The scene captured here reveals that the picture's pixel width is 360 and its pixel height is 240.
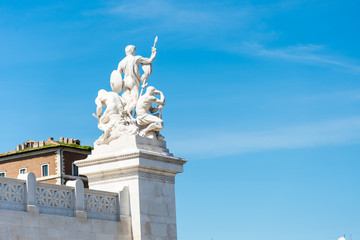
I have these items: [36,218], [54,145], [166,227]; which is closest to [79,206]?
[36,218]

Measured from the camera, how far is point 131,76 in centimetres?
2483

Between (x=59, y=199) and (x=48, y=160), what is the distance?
2213 inches

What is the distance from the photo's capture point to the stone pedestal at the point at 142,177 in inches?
909

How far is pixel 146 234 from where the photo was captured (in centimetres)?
2311

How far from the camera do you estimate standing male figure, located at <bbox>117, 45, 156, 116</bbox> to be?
24641 millimetres

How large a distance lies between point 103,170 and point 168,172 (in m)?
1.95

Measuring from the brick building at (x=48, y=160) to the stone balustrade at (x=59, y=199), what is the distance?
174ft

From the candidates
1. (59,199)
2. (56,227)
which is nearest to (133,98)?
(59,199)

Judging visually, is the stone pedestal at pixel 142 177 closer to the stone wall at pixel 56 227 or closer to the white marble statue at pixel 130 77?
the stone wall at pixel 56 227

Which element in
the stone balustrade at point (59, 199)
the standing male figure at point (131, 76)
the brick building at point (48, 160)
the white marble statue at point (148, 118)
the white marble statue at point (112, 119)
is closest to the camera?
the stone balustrade at point (59, 199)

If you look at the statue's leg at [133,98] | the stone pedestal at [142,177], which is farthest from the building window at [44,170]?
the stone pedestal at [142,177]

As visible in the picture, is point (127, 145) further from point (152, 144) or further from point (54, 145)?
point (54, 145)

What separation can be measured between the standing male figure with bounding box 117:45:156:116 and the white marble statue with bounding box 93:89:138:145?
358 millimetres

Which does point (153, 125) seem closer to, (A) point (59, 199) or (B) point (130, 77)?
(B) point (130, 77)
